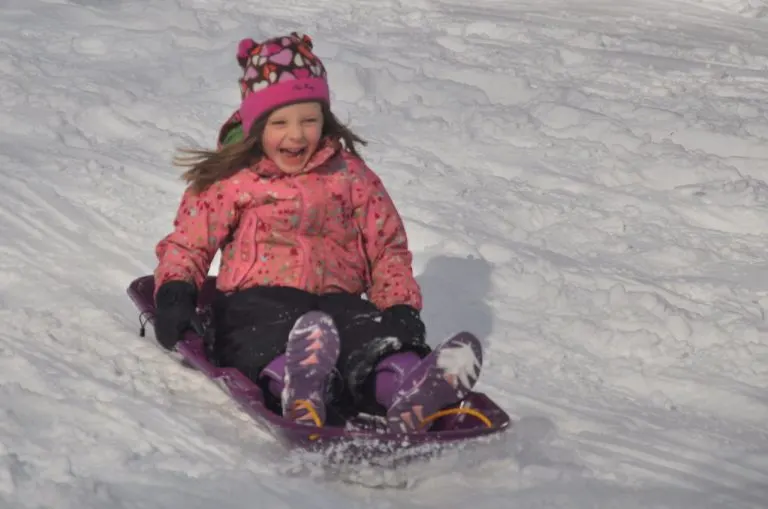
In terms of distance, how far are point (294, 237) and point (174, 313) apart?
0.49 metres

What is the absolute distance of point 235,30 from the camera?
28.5 ft

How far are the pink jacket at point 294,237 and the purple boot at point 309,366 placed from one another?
466 mm

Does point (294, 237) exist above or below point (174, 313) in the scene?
above

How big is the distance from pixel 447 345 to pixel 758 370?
64.5 inches

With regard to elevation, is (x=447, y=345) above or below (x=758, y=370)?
above

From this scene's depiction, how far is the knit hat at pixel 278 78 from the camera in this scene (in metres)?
4.02

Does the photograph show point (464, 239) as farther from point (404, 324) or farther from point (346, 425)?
point (346, 425)

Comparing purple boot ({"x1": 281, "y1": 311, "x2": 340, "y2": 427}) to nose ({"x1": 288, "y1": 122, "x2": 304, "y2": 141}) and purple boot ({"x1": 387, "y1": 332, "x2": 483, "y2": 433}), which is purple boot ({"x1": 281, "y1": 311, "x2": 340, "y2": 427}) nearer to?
purple boot ({"x1": 387, "y1": 332, "x2": 483, "y2": 433})

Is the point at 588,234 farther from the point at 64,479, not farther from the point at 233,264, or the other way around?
the point at 64,479

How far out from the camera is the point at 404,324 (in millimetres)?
3830

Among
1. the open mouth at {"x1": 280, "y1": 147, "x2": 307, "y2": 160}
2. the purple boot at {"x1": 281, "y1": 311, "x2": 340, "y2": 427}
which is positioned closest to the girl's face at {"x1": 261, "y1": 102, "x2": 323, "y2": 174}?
the open mouth at {"x1": 280, "y1": 147, "x2": 307, "y2": 160}

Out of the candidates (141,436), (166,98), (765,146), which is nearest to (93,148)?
(166,98)

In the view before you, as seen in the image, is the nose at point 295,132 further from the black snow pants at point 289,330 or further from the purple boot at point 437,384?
the purple boot at point 437,384

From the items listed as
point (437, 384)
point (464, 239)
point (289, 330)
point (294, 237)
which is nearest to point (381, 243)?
point (294, 237)
